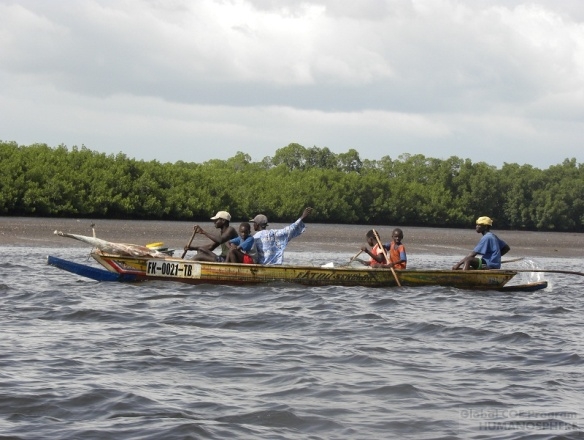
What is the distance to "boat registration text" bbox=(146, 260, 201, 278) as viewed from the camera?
17344 mm

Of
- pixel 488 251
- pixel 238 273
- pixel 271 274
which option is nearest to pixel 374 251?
pixel 488 251

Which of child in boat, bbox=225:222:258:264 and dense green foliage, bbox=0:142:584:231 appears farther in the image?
dense green foliage, bbox=0:142:584:231

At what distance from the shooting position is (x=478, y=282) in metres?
18.2

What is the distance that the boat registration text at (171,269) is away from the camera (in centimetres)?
1734

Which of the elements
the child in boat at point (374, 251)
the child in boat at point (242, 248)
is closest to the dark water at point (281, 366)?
the child in boat at point (242, 248)

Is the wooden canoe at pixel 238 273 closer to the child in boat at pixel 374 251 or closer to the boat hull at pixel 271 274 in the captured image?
the boat hull at pixel 271 274

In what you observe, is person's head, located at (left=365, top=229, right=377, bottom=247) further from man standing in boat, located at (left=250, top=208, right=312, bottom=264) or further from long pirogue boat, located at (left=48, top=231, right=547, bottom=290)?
man standing in boat, located at (left=250, top=208, right=312, bottom=264)

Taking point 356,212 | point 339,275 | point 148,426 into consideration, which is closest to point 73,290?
point 339,275

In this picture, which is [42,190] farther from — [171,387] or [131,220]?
[171,387]

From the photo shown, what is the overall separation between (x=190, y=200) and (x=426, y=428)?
185ft

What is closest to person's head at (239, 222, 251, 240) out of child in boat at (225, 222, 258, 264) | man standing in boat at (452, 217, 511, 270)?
child in boat at (225, 222, 258, 264)

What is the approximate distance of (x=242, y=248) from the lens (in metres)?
17.8

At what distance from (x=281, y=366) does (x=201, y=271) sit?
7.51m

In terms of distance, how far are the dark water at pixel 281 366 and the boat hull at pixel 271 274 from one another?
0.81 metres
